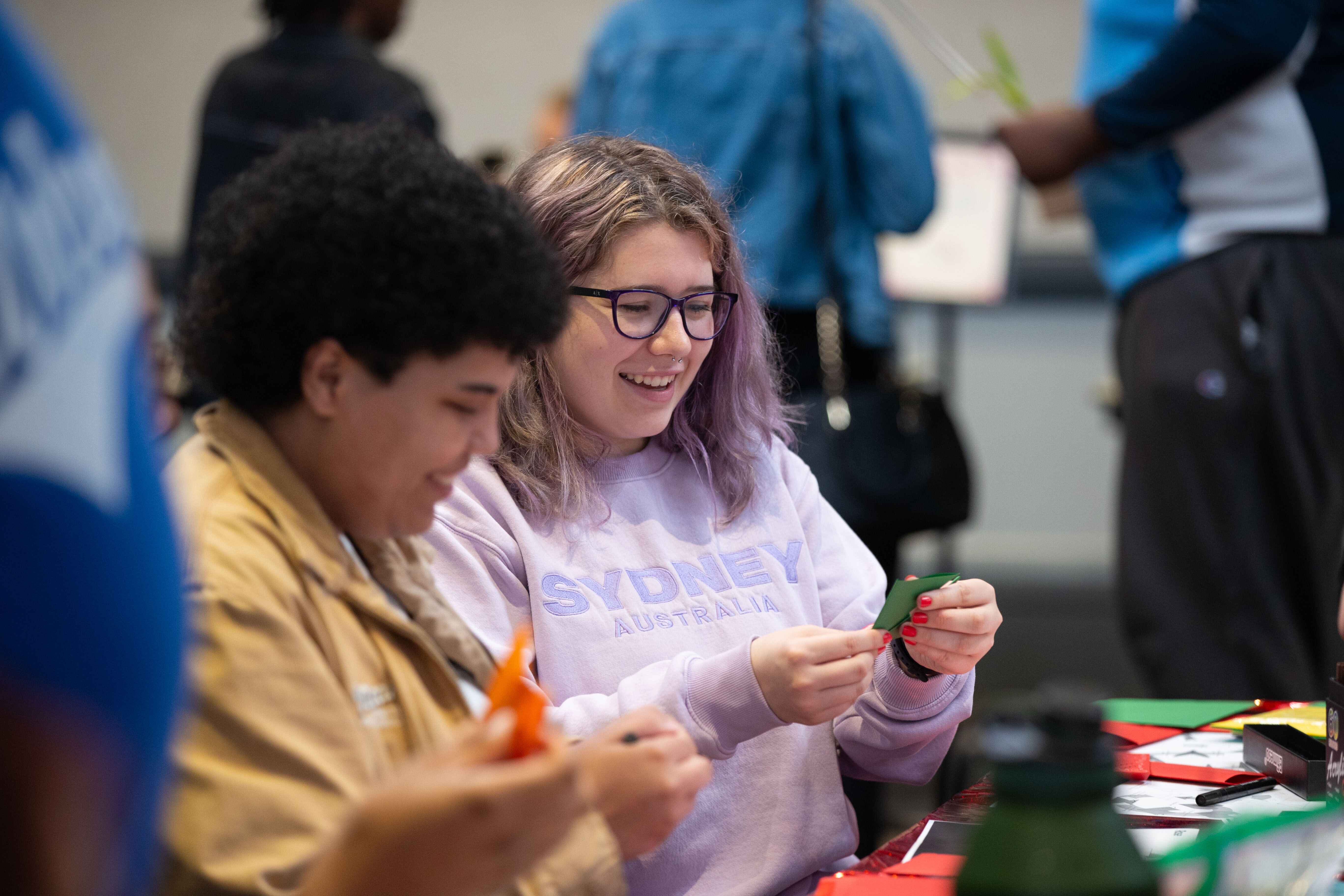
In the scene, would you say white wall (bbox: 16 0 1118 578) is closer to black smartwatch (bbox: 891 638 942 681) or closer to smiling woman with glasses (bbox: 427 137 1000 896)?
smiling woman with glasses (bbox: 427 137 1000 896)

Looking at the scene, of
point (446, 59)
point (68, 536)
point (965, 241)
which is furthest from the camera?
point (446, 59)

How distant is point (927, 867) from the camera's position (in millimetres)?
1128

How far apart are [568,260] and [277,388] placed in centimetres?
67

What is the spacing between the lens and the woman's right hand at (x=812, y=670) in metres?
1.30

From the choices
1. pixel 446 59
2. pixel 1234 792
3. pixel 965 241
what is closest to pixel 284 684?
pixel 1234 792

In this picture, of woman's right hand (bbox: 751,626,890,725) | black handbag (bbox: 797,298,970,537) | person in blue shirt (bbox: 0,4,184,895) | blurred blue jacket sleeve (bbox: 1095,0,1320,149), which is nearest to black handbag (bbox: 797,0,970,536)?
black handbag (bbox: 797,298,970,537)

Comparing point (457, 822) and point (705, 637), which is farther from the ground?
point (457, 822)

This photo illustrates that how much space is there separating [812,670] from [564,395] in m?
0.50

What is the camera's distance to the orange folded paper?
746 mm

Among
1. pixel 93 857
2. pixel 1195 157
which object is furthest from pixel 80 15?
pixel 93 857

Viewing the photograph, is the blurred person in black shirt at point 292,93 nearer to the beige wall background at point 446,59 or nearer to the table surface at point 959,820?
the table surface at point 959,820

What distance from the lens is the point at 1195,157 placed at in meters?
2.73

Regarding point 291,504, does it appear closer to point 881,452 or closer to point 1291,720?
point 1291,720

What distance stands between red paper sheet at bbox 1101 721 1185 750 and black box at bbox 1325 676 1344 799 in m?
0.25
